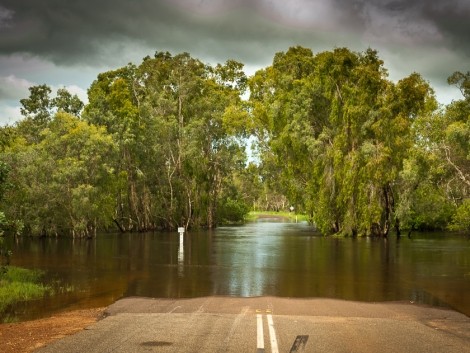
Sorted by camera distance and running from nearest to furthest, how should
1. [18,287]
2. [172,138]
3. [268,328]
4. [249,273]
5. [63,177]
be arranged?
[268,328] → [18,287] → [249,273] → [63,177] → [172,138]

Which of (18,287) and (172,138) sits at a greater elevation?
(172,138)

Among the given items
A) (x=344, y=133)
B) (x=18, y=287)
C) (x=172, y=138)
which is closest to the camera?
(x=18, y=287)

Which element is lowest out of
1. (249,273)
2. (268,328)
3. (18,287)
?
(249,273)

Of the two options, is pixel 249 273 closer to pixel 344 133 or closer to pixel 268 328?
pixel 268 328

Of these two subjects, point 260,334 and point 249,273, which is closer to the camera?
point 260,334

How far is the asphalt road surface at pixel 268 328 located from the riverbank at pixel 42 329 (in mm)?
429

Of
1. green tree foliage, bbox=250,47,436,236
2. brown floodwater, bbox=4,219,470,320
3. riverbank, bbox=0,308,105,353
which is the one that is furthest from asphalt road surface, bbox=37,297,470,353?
green tree foliage, bbox=250,47,436,236

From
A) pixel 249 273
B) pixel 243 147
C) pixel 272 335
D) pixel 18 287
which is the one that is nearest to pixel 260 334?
pixel 272 335

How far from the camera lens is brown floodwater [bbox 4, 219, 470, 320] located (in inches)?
786

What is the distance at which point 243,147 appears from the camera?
3056 inches

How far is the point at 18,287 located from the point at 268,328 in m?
→ 12.0

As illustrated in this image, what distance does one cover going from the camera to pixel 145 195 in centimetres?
7506

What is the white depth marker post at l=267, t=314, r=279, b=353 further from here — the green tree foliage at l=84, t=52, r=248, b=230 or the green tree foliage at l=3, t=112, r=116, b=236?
the green tree foliage at l=84, t=52, r=248, b=230

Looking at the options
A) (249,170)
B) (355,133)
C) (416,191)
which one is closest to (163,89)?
(249,170)
